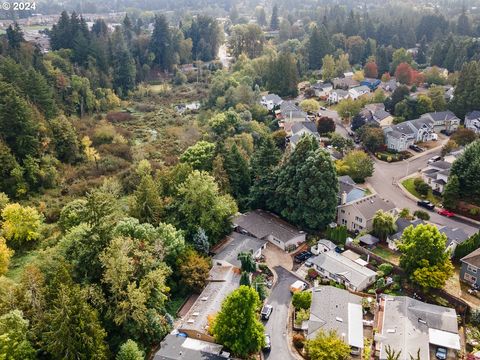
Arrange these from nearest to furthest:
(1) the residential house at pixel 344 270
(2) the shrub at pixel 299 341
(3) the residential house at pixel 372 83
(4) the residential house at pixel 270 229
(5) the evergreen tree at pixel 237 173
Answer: (2) the shrub at pixel 299 341 < (1) the residential house at pixel 344 270 < (4) the residential house at pixel 270 229 < (5) the evergreen tree at pixel 237 173 < (3) the residential house at pixel 372 83

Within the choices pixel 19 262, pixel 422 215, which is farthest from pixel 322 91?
pixel 19 262

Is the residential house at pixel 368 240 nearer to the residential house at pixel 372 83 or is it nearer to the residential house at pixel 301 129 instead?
the residential house at pixel 301 129

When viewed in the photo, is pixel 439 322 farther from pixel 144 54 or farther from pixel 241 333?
pixel 144 54

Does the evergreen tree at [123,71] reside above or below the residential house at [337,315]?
above

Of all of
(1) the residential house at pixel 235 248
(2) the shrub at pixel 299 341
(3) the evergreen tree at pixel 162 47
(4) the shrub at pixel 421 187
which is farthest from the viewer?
(3) the evergreen tree at pixel 162 47

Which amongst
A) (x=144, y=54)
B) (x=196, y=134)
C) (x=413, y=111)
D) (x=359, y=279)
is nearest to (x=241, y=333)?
(x=359, y=279)

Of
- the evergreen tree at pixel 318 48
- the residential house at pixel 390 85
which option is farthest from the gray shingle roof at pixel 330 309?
the evergreen tree at pixel 318 48

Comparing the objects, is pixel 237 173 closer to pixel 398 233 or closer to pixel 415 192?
Answer: pixel 398 233

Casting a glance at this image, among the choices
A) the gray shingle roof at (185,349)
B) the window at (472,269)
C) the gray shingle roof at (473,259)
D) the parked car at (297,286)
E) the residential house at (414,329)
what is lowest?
the parked car at (297,286)
